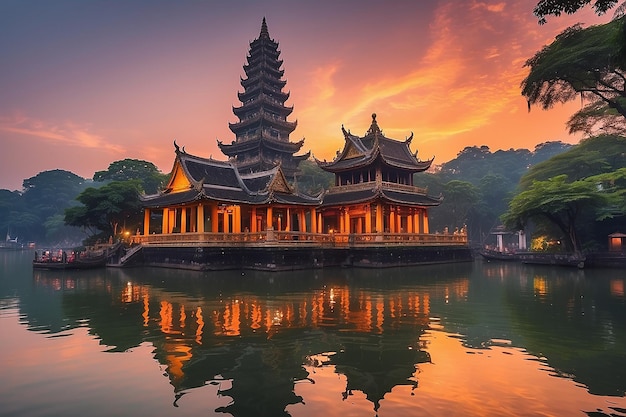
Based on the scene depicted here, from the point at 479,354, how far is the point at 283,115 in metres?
51.2

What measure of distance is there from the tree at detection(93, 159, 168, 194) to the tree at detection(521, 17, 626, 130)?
53850mm

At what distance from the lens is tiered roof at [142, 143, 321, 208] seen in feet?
97.9

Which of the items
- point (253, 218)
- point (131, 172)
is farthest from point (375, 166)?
point (131, 172)

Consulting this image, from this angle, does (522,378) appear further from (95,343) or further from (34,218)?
(34,218)

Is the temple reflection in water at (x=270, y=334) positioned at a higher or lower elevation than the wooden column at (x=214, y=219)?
lower

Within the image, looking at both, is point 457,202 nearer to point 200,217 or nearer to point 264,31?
point 264,31

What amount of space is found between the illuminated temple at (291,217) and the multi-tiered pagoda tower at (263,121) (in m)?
12.9

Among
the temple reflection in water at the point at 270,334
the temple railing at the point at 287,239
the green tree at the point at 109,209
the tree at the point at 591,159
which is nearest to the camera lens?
the temple reflection in water at the point at 270,334

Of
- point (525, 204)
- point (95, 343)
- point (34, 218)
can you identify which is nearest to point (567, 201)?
point (525, 204)

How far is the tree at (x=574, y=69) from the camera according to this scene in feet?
77.6

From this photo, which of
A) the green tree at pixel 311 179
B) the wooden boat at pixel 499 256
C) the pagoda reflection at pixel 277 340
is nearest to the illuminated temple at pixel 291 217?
the wooden boat at pixel 499 256

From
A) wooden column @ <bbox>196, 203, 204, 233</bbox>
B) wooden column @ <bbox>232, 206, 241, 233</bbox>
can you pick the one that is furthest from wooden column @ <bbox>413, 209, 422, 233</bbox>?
wooden column @ <bbox>196, 203, 204, 233</bbox>

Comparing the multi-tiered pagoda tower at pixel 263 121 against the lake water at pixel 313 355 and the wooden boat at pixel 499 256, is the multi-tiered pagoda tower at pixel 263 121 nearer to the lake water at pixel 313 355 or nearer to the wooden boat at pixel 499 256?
the wooden boat at pixel 499 256

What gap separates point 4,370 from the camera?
727 cm
